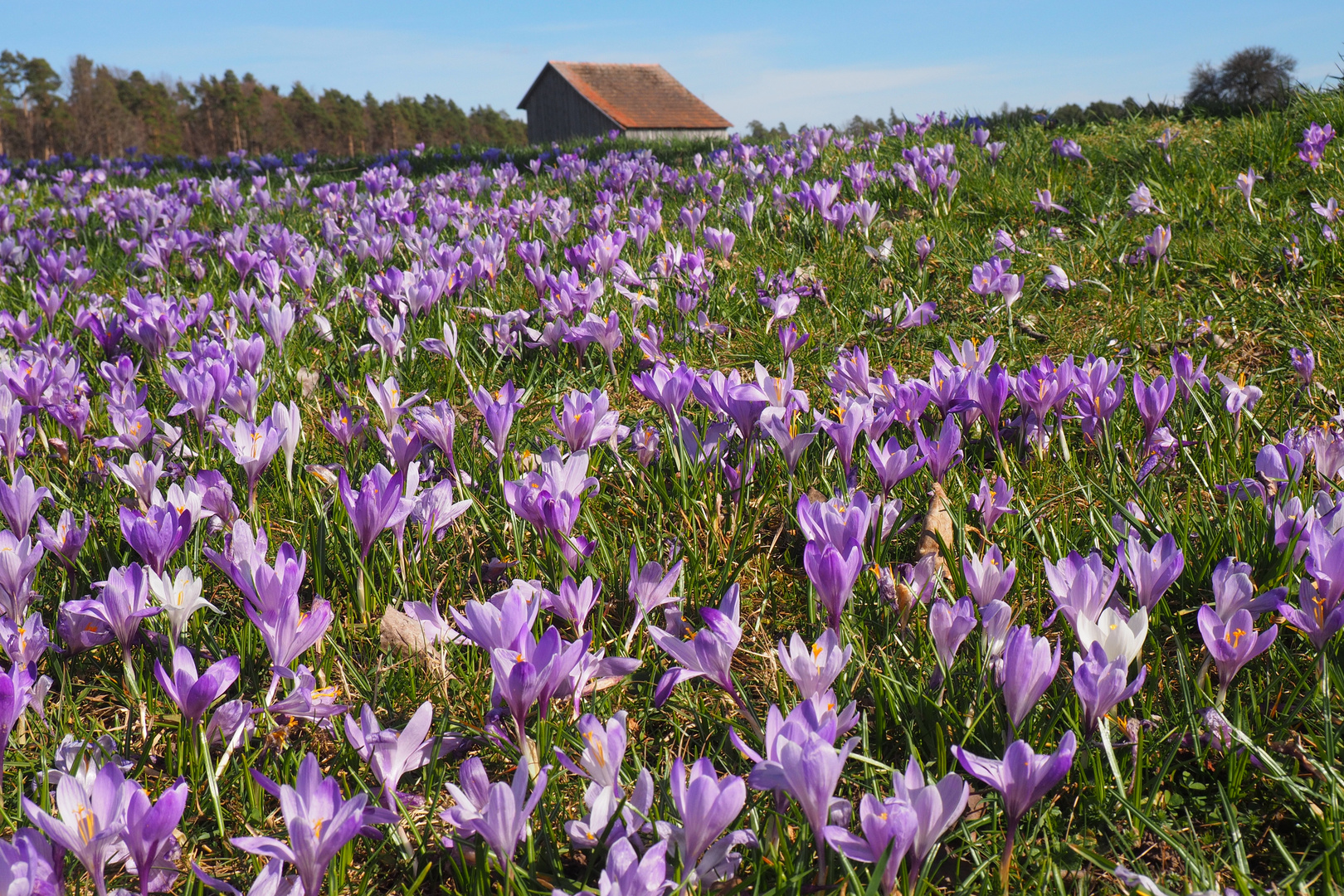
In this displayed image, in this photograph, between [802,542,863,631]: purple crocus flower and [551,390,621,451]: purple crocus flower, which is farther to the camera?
[551,390,621,451]: purple crocus flower

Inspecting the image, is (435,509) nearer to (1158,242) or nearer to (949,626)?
(949,626)

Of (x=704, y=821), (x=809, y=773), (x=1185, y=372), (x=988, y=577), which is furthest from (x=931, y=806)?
(x=1185, y=372)

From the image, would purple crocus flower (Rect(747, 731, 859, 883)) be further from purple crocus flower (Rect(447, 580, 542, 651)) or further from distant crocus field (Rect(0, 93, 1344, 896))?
purple crocus flower (Rect(447, 580, 542, 651))

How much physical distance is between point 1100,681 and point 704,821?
71 cm

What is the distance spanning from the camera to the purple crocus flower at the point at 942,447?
234 centimetres

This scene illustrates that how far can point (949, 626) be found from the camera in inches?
65.6

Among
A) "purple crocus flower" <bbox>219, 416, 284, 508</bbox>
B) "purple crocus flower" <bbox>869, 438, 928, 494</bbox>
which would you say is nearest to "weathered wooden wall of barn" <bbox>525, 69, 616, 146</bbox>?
"purple crocus flower" <bbox>219, 416, 284, 508</bbox>

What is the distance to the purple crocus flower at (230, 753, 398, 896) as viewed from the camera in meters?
1.27

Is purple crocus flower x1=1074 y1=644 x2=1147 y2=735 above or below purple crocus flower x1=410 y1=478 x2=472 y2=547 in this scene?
below

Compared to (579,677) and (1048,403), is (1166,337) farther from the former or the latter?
(579,677)

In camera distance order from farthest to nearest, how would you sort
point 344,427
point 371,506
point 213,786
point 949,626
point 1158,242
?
point 1158,242
point 344,427
point 371,506
point 949,626
point 213,786

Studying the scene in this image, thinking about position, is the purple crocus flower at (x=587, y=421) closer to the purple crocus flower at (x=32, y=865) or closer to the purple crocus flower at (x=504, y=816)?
the purple crocus flower at (x=504, y=816)

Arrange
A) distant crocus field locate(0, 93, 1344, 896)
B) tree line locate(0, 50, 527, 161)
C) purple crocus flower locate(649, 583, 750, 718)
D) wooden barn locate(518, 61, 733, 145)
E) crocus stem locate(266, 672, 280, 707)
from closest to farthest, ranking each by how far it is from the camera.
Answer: distant crocus field locate(0, 93, 1344, 896)
purple crocus flower locate(649, 583, 750, 718)
crocus stem locate(266, 672, 280, 707)
wooden barn locate(518, 61, 733, 145)
tree line locate(0, 50, 527, 161)

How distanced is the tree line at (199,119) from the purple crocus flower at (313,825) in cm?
7412
